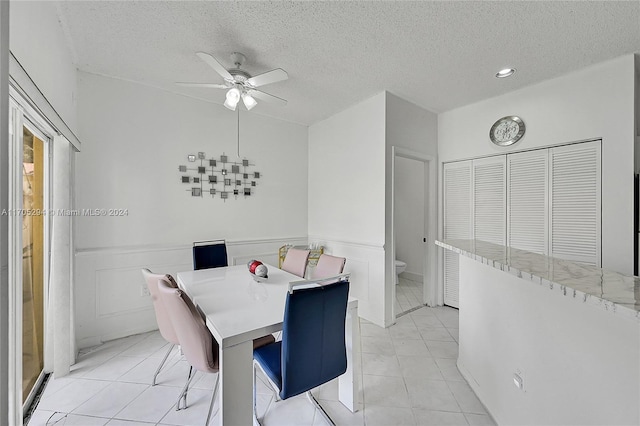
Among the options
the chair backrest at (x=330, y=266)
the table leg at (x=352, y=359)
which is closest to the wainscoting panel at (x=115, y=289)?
the chair backrest at (x=330, y=266)

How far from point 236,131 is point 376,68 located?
1.94 meters

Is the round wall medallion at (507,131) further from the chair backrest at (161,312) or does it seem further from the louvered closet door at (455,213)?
the chair backrest at (161,312)

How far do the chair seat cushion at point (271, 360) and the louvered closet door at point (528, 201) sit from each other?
2.85 meters

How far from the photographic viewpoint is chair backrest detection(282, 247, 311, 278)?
2.41 m

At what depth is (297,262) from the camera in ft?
8.11

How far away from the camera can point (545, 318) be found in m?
1.16

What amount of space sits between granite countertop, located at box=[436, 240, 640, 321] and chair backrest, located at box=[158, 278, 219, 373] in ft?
5.16


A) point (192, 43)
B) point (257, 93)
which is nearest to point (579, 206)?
point (257, 93)

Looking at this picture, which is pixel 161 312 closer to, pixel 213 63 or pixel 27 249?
pixel 27 249

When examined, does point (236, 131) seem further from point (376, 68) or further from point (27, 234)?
point (27, 234)

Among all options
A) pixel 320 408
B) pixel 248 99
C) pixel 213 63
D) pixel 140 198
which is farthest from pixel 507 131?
pixel 140 198

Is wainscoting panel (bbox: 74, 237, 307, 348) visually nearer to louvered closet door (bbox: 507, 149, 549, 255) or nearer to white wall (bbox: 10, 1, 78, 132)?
white wall (bbox: 10, 1, 78, 132)

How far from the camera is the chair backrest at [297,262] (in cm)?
241

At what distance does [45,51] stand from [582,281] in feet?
9.80
